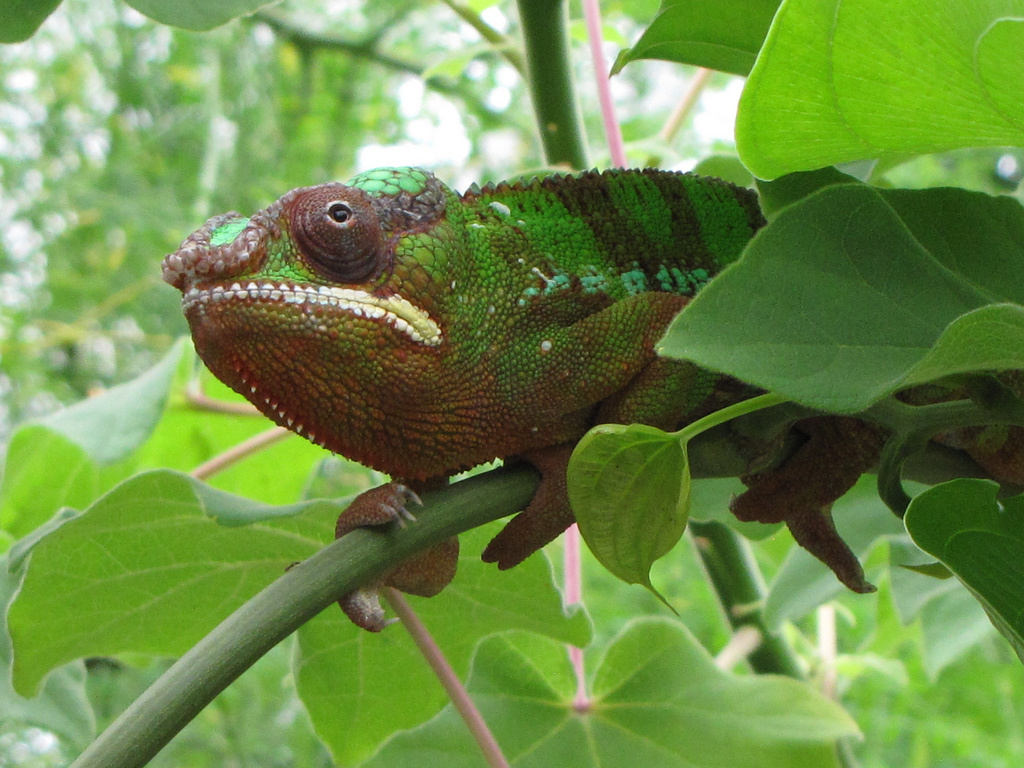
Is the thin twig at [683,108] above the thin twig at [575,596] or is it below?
above

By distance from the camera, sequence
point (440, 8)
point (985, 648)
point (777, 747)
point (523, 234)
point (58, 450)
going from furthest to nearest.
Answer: point (440, 8) < point (985, 648) < point (58, 450) < point (777, 747) < point (523, 234)

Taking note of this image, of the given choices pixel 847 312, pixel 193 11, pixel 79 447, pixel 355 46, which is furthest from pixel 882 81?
pixel 355 46

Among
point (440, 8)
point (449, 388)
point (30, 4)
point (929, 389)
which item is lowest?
point (929, 389)

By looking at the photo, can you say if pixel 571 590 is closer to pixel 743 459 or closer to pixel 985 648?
pixel 743 459

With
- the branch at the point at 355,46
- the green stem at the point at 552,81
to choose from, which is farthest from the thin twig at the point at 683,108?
the branch at the point at 355,46

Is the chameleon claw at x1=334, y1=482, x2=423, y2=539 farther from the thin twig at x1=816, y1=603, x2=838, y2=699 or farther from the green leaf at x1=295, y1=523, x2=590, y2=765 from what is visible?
the thin twig at x1=816, y1=603, x2=838, y2=699

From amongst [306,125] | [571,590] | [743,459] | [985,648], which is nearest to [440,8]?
[306,125]

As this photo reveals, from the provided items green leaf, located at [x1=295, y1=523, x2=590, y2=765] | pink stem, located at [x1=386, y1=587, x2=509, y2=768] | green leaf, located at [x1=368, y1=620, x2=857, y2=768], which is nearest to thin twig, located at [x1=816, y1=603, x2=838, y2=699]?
green leaf, located at [x1=368, y1=620, x2=857, y2=768]

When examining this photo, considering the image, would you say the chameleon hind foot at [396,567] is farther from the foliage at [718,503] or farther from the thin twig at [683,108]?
the thin twig at [683,108]
